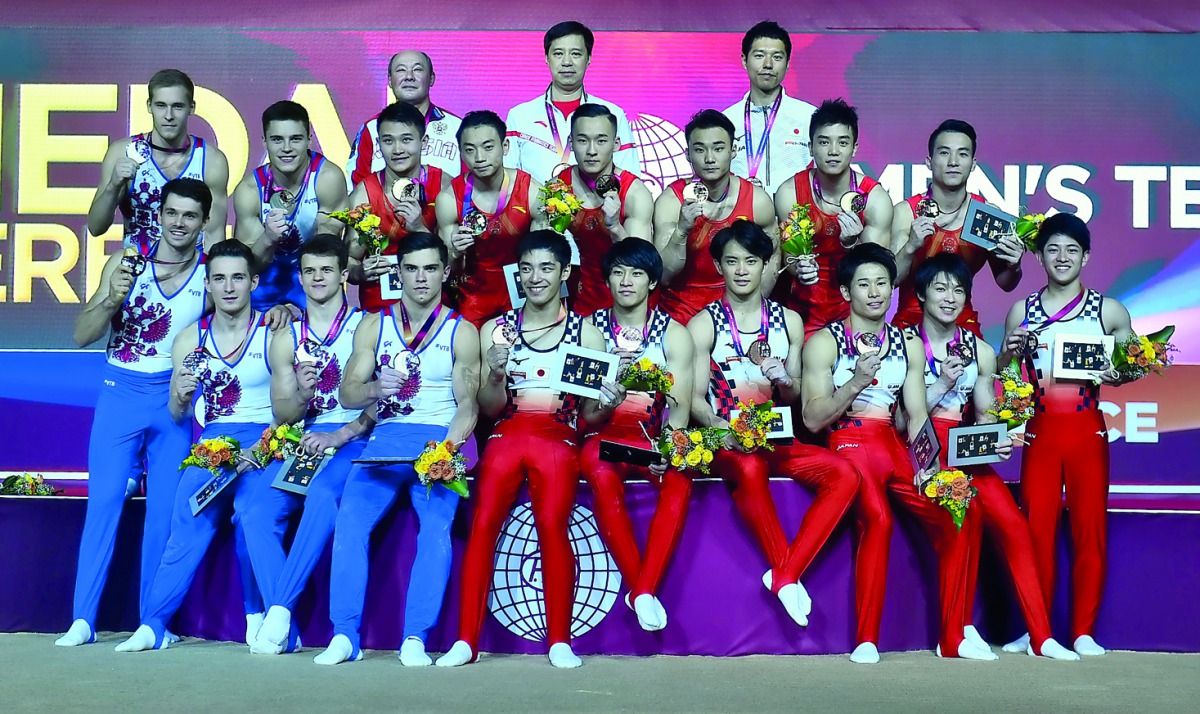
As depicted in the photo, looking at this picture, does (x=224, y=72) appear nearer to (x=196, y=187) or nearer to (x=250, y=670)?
(x=196, y=187)

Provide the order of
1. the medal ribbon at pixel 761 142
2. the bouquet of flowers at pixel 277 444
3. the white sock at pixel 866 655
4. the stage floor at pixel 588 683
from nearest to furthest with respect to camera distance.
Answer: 1. the stage floor at pixel 588 683
2. the white sock at pixel 866 655
3. the bouquet of flowers at pixel 277 444
4. the medal ribbon at pixel 761 142

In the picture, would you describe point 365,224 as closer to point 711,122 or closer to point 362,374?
point 362,374

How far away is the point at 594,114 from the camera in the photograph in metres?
5.48

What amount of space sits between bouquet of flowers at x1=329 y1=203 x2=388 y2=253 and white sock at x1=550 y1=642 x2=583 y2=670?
1686 mm

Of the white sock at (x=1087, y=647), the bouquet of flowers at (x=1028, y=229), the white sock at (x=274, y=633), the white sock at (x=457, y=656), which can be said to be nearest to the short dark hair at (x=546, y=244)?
the white sock at (x=457, y=656)

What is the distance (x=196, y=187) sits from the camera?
5270 millimetres

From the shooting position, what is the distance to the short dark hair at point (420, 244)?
5.00 m

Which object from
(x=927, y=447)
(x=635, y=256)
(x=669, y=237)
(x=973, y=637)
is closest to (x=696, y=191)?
(x=669, y=237)

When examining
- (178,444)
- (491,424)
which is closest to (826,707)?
(491,424)

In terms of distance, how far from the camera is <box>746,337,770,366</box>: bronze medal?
511 cm

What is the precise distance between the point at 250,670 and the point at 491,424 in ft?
4.33

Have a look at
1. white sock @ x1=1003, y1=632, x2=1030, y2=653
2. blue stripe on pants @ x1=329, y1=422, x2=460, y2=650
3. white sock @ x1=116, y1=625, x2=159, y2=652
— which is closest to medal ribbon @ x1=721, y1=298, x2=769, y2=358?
blue stripe on pants @ x1=329, y1=422, x2=460, y2=650

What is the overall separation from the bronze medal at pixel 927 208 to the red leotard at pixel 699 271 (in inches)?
25.0

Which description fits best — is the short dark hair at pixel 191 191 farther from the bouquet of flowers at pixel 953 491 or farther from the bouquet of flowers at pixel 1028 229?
the bouquet of flowers at pixel 1028 229
